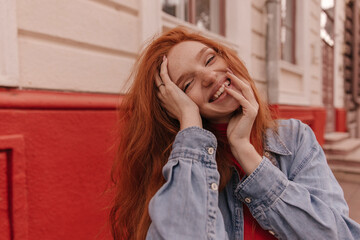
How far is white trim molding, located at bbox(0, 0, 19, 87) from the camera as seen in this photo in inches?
60.7

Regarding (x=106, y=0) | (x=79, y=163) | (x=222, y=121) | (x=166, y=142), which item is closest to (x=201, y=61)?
(x=222, y=121)

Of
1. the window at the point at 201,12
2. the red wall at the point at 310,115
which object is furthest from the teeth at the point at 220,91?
the red wall at the point at 310,115

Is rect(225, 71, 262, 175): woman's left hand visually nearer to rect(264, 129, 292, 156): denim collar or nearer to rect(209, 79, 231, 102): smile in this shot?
rect(209, 79, 231, 102): smile

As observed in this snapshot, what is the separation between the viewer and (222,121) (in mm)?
1277

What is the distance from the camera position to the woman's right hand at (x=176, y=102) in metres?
1.18

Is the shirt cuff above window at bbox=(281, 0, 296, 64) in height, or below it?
below

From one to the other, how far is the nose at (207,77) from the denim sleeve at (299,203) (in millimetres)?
382

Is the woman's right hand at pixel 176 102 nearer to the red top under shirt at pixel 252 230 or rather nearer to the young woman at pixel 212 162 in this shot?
the young woman at pixel 212 162

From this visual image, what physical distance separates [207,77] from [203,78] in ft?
0.06

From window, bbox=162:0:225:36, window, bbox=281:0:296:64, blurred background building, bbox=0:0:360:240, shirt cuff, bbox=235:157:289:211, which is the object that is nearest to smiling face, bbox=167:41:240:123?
shirt cuff, bbox=235:157:289:211

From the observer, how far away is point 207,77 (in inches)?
46.4

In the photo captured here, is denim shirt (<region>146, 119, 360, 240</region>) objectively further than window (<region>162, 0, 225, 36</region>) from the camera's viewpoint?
No

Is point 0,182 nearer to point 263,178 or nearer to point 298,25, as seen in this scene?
point 263,178

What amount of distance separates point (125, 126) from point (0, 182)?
2.28 ft
